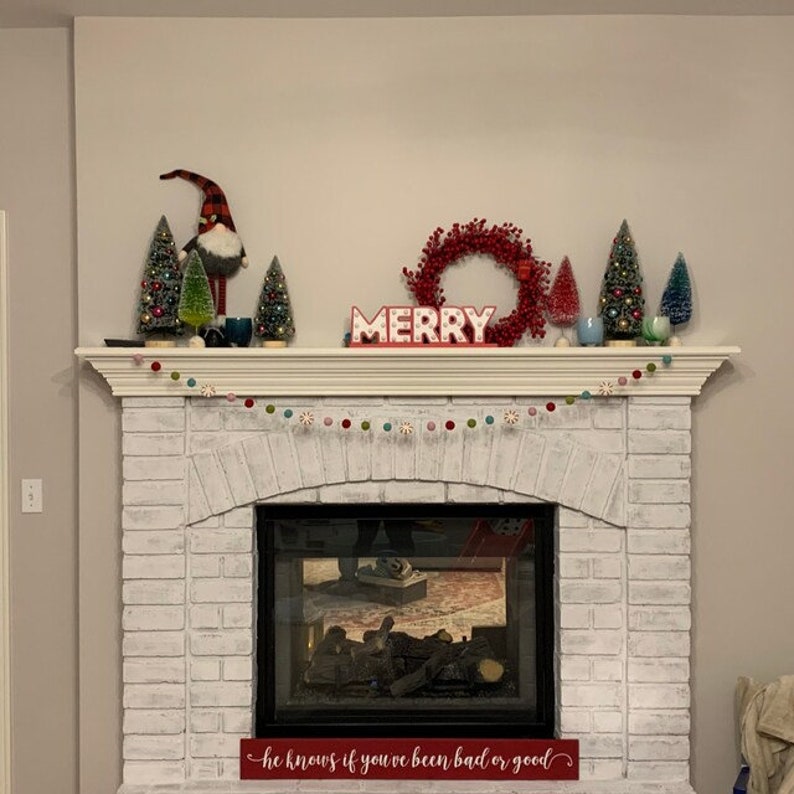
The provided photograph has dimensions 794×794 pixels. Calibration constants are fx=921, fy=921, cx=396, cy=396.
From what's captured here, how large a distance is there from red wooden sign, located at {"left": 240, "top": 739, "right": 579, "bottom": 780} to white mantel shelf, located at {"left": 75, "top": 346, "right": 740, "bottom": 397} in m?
1.01

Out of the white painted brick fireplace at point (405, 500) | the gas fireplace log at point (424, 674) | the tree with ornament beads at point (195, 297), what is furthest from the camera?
the gas fireplace log at point (424, 674)

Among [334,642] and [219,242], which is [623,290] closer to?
[219,242]

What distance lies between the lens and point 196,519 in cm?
268

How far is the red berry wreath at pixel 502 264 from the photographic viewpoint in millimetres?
2650

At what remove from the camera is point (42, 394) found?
276 centimetres

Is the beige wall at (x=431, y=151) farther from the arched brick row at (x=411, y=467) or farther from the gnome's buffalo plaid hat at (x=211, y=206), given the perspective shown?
the arched brick row at (x=411, y=467)

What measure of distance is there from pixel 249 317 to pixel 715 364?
134 cm

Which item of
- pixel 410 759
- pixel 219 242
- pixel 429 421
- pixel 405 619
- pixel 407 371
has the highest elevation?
pixel 219 242

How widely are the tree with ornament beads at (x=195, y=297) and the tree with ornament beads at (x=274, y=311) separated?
0.15 metres

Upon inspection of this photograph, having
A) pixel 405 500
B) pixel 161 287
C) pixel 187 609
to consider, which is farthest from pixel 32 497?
pixel 405 500

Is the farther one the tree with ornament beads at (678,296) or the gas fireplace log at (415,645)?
the gas fireplace log at (415,645)

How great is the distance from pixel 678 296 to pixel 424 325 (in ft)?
2.38

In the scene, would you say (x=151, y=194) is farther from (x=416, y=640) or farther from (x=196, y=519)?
(x=416, y=640)

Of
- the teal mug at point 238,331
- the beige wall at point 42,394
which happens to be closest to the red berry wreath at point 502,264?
the teal mug at point 238,331
